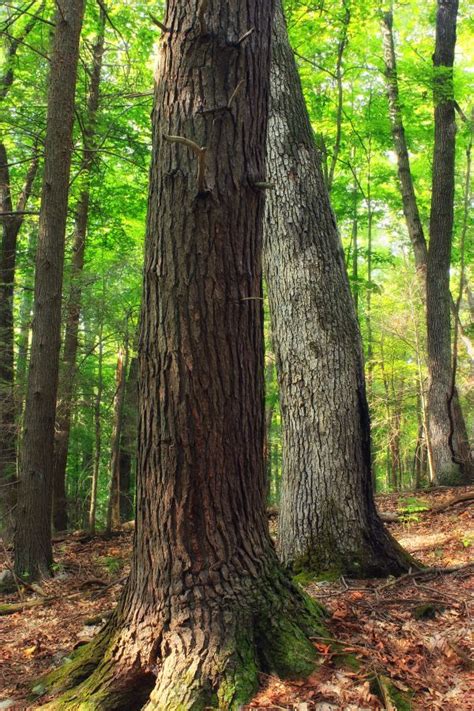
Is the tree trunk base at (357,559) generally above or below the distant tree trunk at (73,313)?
below

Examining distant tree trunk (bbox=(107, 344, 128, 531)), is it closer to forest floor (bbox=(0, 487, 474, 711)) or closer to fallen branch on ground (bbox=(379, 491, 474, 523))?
forest floor (bbox=(0, 487, 474, 711))

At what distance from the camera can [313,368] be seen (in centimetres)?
451

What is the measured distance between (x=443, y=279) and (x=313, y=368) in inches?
264

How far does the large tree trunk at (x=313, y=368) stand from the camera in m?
4.26

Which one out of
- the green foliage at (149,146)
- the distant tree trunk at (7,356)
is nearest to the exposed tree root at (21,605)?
the distant tree trunk at (7,356)

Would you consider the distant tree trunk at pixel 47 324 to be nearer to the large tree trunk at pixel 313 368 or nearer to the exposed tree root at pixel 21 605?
the exposed tree root at pixel 21 605

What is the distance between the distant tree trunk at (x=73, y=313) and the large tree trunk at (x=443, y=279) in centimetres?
632

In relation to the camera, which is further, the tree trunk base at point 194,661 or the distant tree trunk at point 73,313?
the distant tree trunk at point 73,313

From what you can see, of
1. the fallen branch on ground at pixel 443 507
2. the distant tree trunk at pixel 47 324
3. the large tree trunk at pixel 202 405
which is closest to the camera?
the large tree trunk at pixel 202 405

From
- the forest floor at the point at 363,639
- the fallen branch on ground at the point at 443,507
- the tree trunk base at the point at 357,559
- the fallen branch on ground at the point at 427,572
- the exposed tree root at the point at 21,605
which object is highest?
the fallen branch on ground at the point at 443,507

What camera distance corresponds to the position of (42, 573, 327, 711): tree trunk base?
2.26 meters

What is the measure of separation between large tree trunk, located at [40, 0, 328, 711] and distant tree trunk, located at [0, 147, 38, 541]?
21.4ft

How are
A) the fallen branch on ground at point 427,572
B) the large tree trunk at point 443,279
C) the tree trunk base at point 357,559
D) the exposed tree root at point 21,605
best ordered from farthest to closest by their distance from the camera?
the large tree trunk at point 443,279 < the exposed tree root at point 21,605 < the tree trunk base at point 357,559 < the fallen branch on ground at point 427,572

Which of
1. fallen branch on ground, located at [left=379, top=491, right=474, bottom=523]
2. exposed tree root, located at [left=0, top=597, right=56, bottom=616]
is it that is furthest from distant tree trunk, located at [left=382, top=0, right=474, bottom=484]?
exposed tree root, located at [left=0, top=597, right=56, bottom=616]
